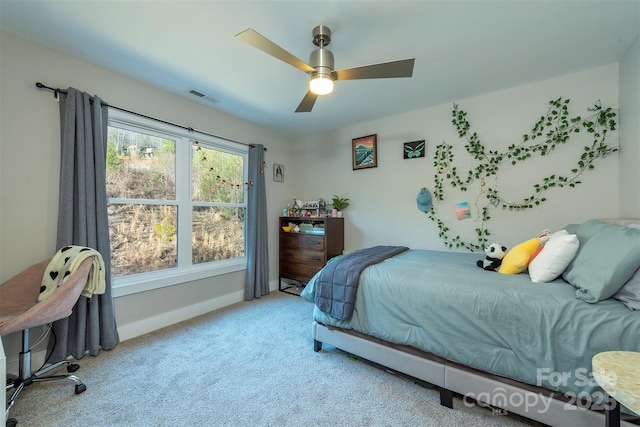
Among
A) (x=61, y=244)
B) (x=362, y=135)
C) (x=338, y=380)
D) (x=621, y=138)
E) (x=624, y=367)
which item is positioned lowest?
(x=338, y=380)

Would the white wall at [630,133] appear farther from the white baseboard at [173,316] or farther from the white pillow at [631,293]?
the white baseboard at [173,316]

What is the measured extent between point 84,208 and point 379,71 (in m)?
2.51

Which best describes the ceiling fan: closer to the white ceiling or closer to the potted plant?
the white ceiling

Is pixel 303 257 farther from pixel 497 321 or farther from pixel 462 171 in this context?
pixel 497 321

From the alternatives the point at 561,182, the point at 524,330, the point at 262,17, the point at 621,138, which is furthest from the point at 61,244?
the point at 621,138

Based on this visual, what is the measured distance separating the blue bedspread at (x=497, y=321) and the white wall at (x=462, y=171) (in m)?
1.21

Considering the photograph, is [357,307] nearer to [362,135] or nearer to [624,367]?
[624,367]

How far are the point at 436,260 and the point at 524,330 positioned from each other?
0.96m

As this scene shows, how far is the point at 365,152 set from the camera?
354 cm

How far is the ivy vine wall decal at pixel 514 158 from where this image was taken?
88.0 inches

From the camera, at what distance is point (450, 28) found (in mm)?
1736

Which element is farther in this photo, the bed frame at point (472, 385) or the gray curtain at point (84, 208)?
the gray curtain at point (84, 208)

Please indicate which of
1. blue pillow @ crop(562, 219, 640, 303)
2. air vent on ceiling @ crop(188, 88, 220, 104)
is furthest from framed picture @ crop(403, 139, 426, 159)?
air vent on ceiling @ crop(188, 88, 220, 104)

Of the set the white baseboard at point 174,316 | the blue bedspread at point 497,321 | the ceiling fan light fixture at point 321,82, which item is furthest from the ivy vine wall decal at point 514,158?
the white baseboard at point 174,316
